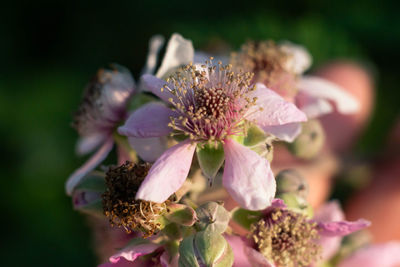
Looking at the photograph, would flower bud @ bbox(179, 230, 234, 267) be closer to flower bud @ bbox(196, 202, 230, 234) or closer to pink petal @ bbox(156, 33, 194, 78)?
flower bud @ bbox(196, 202, 230, 234)

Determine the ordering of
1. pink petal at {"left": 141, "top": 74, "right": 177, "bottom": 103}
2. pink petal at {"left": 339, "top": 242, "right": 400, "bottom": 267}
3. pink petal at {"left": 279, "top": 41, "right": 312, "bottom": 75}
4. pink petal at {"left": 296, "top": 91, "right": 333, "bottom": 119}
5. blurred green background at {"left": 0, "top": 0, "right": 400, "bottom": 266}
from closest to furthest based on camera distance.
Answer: pink petal at {"left": 141, "top": 74, "right": 177, "bottom": 103}, pink petal at {"left": 296, "top": 91, "right": 333, "bottom": 119}, pink petal at {"left": 339, "top": 242, "right": 400, "bottom": 267}, pink petal at {"left": 279, "top": 41, "right": 312, "bottom": 75}, blurred green background at {"left": 0, "top": 0, "right": 400, "bottom": 266}

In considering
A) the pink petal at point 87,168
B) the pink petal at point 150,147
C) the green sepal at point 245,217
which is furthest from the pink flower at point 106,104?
the green sepal at point 245,217

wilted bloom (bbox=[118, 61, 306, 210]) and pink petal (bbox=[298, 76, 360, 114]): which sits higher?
pink petal (bbox=[298, 76, 360, 114])

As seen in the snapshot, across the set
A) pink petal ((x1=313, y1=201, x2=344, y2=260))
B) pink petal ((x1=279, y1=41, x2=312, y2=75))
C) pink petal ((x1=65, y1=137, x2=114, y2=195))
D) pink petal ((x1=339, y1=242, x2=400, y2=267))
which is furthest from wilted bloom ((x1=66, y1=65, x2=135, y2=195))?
pink petal ((x1=339, y1=242, x2=400, y2=267))

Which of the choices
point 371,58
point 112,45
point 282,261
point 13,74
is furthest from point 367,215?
point 13,74

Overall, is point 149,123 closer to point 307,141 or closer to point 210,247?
point 210,247

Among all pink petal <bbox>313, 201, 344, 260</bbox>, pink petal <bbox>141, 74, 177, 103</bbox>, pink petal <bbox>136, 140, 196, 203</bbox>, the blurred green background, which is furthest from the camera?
the blurred green background
